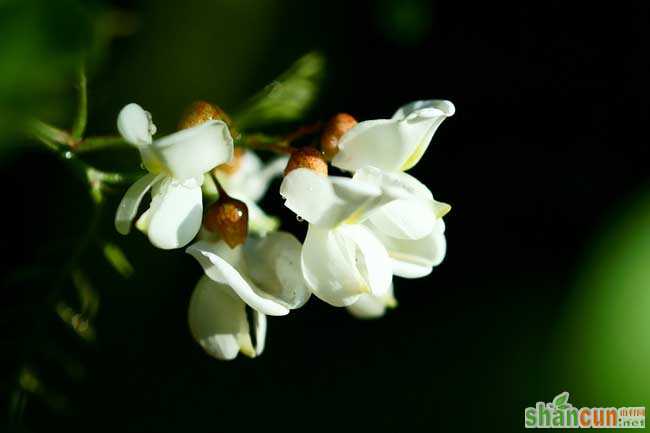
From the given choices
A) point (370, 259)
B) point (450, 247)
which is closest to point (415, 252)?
point (370, 259)

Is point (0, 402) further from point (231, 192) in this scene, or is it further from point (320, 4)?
point (320, 4)

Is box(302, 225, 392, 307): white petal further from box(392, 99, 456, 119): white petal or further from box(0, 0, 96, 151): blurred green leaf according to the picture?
box(0, 0, 96, 151): blurred green leaf

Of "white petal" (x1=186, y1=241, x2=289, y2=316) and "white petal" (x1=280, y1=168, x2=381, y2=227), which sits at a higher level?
"white petal" (x1=280, y1=168, x2=381, y2=227)

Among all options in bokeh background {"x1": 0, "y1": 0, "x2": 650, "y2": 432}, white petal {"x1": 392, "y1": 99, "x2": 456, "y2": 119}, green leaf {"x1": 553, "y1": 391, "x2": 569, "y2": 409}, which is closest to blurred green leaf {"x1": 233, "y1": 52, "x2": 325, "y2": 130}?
white petal {"x1": 392, "y1": 99, "x2": 456, "y2": 119}

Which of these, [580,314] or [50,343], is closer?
[50,343]

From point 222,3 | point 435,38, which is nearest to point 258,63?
point 222,3
